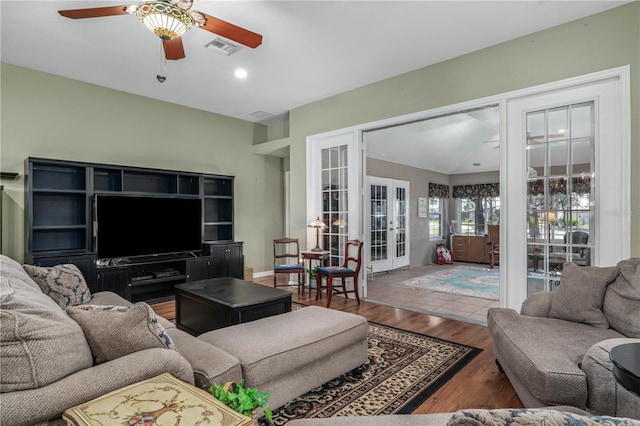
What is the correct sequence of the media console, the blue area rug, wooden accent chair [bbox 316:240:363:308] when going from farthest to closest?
the blue area rug < wooden accent chair [bbox 316:240:363:308] < the media console

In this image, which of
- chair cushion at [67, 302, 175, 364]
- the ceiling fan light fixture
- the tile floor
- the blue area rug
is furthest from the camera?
the blue area rug

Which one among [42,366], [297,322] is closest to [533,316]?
[297,322]

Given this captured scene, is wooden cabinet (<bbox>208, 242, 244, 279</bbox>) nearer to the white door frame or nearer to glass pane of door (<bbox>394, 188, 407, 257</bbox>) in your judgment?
the white door frame

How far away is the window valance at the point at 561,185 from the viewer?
3.31 m

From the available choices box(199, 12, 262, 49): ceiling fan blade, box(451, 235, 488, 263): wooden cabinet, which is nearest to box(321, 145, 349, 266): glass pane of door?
box(199, 12, 262, 49): ceiling fan blade

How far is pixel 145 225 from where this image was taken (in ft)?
16.1

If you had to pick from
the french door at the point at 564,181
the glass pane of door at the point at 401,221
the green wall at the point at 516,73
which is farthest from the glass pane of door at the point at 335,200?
the glass pane of door at the point at 401,221

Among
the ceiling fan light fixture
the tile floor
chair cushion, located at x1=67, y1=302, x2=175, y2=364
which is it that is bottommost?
the tile floor

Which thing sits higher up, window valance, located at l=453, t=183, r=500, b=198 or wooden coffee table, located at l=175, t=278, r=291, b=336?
window valance, located at l=453, t=183, r=500, b=198

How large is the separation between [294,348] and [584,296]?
Answer: 2.07m

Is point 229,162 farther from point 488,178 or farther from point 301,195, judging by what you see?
point 488,178

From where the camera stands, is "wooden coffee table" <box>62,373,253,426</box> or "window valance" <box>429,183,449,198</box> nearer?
"wooden coffee table" <box>62,373,253,426</box>

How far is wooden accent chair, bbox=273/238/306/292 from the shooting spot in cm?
511

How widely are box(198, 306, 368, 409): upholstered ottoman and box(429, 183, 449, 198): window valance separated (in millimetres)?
7249
